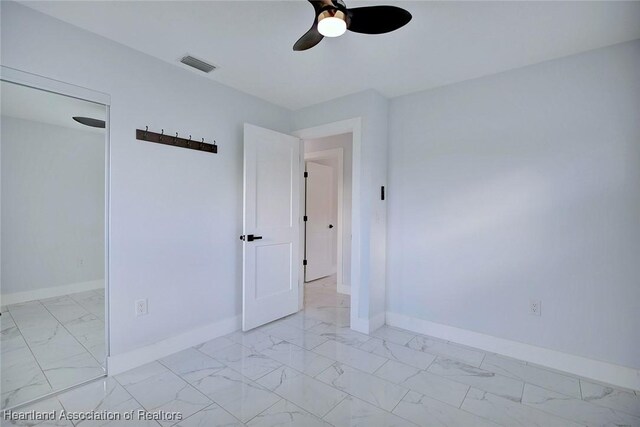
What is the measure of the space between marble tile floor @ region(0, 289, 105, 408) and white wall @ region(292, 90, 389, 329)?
217cm

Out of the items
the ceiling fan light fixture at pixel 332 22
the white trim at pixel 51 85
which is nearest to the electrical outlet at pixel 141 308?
the white trim at pixel 51 85

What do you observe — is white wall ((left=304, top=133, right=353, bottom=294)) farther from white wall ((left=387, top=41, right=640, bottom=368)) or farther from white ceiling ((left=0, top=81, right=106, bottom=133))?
white ceiling ((left=0, top=81, right=106, bottom=133))

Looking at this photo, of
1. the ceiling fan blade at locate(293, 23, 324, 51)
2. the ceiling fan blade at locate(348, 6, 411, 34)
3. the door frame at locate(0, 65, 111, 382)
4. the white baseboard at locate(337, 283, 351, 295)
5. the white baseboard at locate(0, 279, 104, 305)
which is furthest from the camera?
the white baseboard at locate(337, 283, 351, 295)

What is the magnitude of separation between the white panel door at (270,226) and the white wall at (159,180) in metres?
0.17

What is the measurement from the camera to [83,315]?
2.26 m

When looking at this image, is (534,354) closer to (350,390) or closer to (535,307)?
(535,307)

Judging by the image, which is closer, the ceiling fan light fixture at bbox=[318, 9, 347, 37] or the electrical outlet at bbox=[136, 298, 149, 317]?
the ceiling fan light fixture at bbox=[318, 9, 347, 37]

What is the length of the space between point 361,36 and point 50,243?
8.58 feet

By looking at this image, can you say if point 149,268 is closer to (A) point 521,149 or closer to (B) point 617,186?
(A) point 521,149

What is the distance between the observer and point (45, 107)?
1.97m

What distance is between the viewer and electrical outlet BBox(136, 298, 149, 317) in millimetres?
2283

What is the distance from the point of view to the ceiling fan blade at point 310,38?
1593 millimetres

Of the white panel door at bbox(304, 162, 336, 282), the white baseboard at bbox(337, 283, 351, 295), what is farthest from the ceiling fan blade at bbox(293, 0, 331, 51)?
the white baseboard at bbox(337, 283, 351, 295)

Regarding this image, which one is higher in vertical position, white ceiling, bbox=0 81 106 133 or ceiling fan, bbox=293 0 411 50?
ceiling fan, bbox=293 0 411 50
